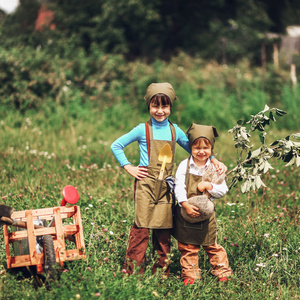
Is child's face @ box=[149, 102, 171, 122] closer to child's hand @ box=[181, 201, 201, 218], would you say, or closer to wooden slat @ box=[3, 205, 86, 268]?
child's hand @ box=[181, 201, 201, 218]

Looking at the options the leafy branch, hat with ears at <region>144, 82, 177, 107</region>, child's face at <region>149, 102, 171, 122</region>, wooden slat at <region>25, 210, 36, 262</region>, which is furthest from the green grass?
hat with ears at <region>144, 82, 177, 107</region>

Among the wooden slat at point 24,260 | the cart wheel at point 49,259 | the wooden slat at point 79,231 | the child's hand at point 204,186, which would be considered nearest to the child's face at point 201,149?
the child's hand at point 204,186

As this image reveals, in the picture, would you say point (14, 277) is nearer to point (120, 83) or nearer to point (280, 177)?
point (280, 177)

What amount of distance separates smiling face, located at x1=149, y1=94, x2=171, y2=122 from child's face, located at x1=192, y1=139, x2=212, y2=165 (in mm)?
341

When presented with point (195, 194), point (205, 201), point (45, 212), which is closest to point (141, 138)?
point (195, 194)

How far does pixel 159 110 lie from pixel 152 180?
0.57 meters

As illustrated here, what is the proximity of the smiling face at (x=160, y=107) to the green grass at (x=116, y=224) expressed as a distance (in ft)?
3.89

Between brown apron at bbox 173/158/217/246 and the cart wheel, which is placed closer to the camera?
the cart wheel

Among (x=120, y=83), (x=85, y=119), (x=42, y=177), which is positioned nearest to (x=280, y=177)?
(x=42, y=177)

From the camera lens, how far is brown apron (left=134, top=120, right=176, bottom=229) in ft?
11.3

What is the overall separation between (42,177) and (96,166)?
2.59 ft

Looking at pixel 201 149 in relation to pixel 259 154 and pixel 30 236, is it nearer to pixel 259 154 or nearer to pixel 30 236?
pixel 259 154

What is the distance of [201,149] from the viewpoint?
343cm

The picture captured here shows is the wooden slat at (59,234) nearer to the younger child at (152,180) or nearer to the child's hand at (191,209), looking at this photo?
the younger child at (152,180)
